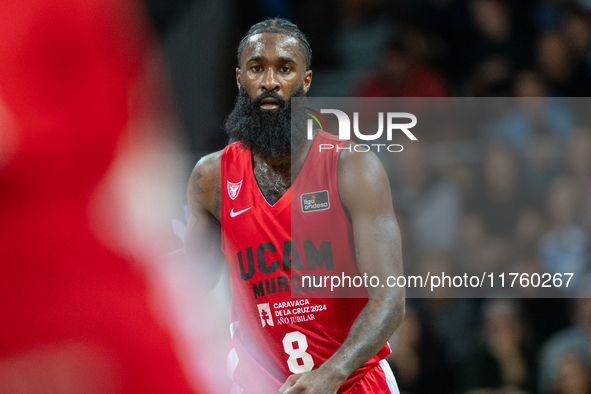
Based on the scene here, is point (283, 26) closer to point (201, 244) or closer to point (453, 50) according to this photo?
point (201, 244)

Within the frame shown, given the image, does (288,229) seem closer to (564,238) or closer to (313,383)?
(313,383)

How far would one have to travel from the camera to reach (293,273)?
8.57ft

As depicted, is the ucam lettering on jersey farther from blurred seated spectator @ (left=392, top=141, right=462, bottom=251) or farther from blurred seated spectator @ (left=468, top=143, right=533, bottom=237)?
blurred seated spectator @ (left=468, top=143, right=533, bottom=237)

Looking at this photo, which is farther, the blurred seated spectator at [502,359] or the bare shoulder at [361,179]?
the blurred seated spectator at [502,359]

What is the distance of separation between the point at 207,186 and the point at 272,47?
696 mm

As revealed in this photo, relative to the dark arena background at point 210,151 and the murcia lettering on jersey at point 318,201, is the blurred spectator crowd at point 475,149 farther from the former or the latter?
the murcia lettering on jersey at point 318,201

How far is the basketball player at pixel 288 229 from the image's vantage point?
2504mm

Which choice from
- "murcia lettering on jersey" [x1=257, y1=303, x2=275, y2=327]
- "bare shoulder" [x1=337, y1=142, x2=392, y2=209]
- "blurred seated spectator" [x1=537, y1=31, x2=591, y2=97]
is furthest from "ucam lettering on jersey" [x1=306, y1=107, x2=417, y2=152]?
"murcia lettering on jersey" [x1=257, y1=303, x2=275, y2=327]

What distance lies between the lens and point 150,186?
0.66 m

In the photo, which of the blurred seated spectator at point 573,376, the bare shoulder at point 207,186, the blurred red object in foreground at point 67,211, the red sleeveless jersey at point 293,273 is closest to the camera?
the blurred red object in foreground at point 67,211

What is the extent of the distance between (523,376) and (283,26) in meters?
3.31

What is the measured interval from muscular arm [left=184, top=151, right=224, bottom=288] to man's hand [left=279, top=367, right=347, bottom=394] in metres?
0.88

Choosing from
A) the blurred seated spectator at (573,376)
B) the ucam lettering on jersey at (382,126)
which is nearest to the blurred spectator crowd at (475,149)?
the blurred seated spectator at (573,376)

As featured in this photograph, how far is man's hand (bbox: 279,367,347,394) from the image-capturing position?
80.3 inches
